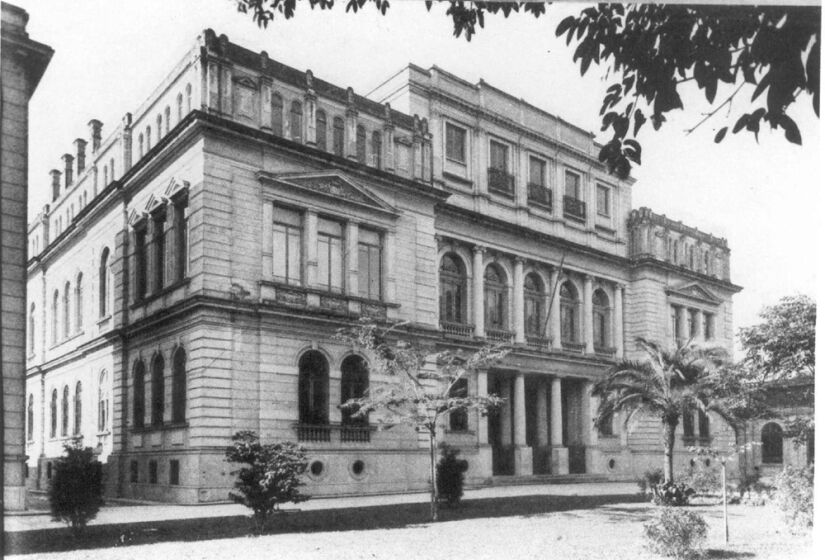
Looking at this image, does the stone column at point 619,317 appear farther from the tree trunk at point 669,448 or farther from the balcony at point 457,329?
the tree trunk at point 669,448

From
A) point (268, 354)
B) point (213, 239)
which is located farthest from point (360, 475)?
point (213, 239)

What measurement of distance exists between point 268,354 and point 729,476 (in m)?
10.6

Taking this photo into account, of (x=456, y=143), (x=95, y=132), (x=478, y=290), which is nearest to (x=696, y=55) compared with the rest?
A: (x=95, y=132)

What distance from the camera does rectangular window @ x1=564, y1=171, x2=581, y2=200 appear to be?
70.4ft

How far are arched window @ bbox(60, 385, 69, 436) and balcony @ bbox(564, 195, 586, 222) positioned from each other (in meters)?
13.9

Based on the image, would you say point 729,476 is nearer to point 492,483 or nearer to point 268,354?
point 492,483

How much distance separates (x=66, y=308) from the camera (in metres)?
14.1

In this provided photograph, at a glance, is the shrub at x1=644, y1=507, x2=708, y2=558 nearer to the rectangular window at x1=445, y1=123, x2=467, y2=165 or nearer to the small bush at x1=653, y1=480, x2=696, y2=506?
the small bush at x1=653, y1=480, x2=696, y2=506

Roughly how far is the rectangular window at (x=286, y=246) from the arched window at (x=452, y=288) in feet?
24.0

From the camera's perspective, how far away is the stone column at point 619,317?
88.9 feet

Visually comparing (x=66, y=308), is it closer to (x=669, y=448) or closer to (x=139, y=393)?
(x=139, y=393)

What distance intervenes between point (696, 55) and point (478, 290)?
1804cm

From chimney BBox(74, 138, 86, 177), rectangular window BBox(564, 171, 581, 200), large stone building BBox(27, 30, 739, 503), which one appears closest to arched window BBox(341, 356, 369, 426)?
large stone building BBox(27, 30, 739, 503)

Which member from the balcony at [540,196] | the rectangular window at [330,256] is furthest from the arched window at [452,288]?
the rectangular window at [330,256]
